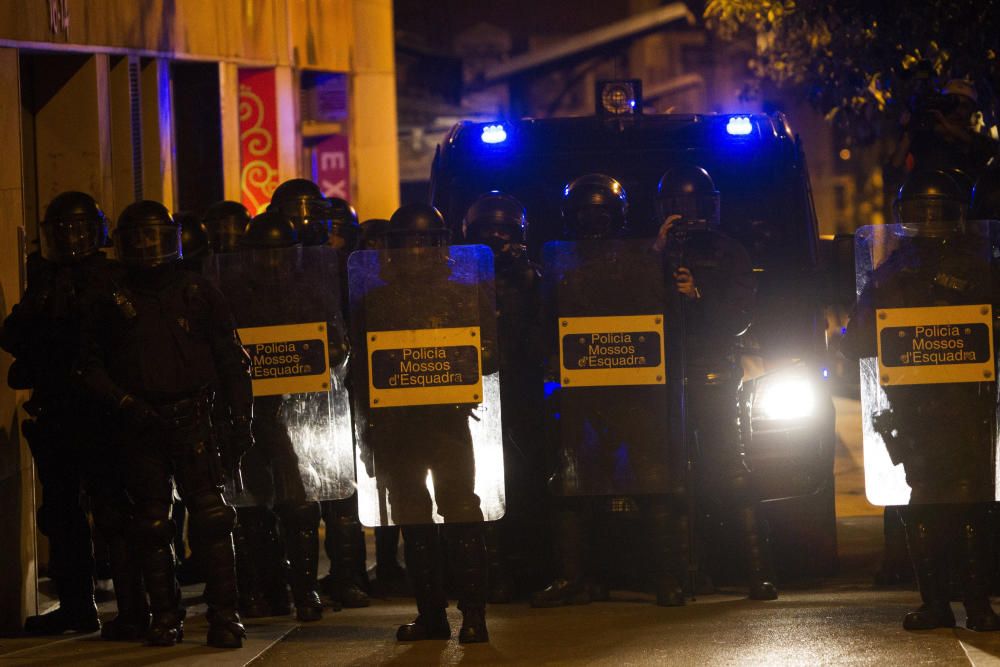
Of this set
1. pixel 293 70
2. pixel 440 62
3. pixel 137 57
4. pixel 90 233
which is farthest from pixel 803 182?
pixel 440 62

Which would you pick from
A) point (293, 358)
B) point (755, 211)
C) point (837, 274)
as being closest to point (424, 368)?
point (293, 358)

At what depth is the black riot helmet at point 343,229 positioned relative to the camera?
9203mm

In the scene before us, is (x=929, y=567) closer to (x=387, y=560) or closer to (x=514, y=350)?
(x=514, y=350)

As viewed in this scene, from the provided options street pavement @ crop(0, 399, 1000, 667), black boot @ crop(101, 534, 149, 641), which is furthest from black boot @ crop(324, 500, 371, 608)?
black boot @ crop(101, 534, 149, 641)

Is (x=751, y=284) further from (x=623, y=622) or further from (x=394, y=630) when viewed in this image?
(x=394, y=630)

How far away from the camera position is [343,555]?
27.7 feet

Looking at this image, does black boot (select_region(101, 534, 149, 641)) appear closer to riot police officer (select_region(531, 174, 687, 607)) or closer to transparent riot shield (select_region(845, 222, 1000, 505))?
riot police officer (select_region(531, 174, 687, 607))

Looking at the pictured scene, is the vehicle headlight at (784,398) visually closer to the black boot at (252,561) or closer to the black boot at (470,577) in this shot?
the black boot at (470,577)

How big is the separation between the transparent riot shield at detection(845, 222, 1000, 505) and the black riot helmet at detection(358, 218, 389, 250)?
85.3 inches

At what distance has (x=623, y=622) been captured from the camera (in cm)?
743

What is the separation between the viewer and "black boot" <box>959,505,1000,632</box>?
687cm

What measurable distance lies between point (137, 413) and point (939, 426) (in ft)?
Answer: 11.4

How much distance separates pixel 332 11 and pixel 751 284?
28.3 ft

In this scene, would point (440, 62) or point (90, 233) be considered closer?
point (90, 233)
